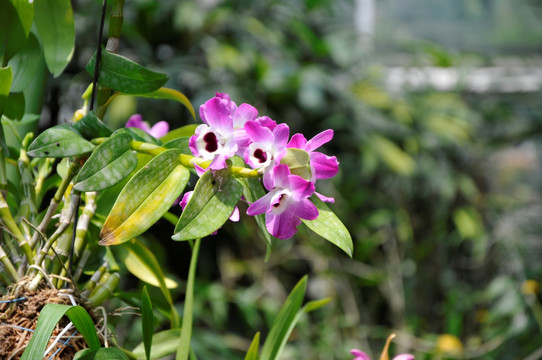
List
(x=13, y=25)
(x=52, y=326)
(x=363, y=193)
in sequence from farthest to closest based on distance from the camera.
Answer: (x=363, y=193), (x=13, y=25), (x=52, y=326)

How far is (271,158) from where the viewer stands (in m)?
0.38

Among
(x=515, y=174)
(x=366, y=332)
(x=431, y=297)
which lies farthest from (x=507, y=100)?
(x=366, y=332)

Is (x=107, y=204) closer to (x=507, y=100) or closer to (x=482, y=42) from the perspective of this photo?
(x=507, y=100)

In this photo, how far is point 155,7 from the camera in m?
1.89

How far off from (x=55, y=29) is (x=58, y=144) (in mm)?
151

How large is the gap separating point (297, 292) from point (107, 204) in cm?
19

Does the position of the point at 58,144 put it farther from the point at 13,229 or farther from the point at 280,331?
the point at 280,331

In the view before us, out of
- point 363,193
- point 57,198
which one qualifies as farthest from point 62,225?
point 363,193

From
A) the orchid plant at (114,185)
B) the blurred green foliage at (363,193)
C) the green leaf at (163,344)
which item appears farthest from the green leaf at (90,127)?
the blurred green foliage at (363,193)

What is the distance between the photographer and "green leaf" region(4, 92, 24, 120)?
49 cm

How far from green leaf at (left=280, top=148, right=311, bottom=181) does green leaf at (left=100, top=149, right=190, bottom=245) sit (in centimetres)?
7

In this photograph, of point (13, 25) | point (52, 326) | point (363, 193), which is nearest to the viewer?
point (52, 326)

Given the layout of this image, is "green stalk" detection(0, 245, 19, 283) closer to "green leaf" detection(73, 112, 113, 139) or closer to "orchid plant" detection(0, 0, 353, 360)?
"orchid plant" detection(0, 0, 353, 360)

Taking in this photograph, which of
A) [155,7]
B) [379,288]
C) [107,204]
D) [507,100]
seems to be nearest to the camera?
[107,204]
